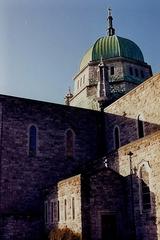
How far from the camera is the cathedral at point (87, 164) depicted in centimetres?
2023

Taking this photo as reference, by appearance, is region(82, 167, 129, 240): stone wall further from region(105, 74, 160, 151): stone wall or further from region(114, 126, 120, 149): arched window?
region(114, 126, 120, 149): arched window

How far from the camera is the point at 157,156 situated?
19.2 metres

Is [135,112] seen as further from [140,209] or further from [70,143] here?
[140,209]

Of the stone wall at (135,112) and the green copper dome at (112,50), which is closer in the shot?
the stone wall at (135,112)

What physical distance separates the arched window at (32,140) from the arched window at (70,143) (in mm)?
2615

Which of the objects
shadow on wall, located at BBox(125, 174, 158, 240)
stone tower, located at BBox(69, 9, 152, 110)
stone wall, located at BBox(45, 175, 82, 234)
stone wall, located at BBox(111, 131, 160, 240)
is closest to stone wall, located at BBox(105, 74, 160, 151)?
stone wall, located at BBox(111, 131, 160, 240)

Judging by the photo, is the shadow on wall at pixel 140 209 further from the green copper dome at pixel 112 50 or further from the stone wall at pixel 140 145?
the green copper dome at pixel 112 50

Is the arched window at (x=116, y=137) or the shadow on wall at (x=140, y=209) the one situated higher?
the arched window at (x=116, y=137)

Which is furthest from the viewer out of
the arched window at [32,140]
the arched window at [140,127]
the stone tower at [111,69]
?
the stone tower at [111,69]

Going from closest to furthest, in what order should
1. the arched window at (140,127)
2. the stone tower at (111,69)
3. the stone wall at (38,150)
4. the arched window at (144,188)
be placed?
the arched window at (144,188), the stone wall at (38,150), the arched window at (140,127), the stone tower at (111,69)

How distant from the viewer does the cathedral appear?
20.2m

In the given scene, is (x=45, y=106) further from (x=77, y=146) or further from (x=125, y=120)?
(x=125, y=120)

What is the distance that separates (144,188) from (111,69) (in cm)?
1861

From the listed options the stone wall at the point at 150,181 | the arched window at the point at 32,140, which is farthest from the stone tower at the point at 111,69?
the stone wall at the point at 150,181
